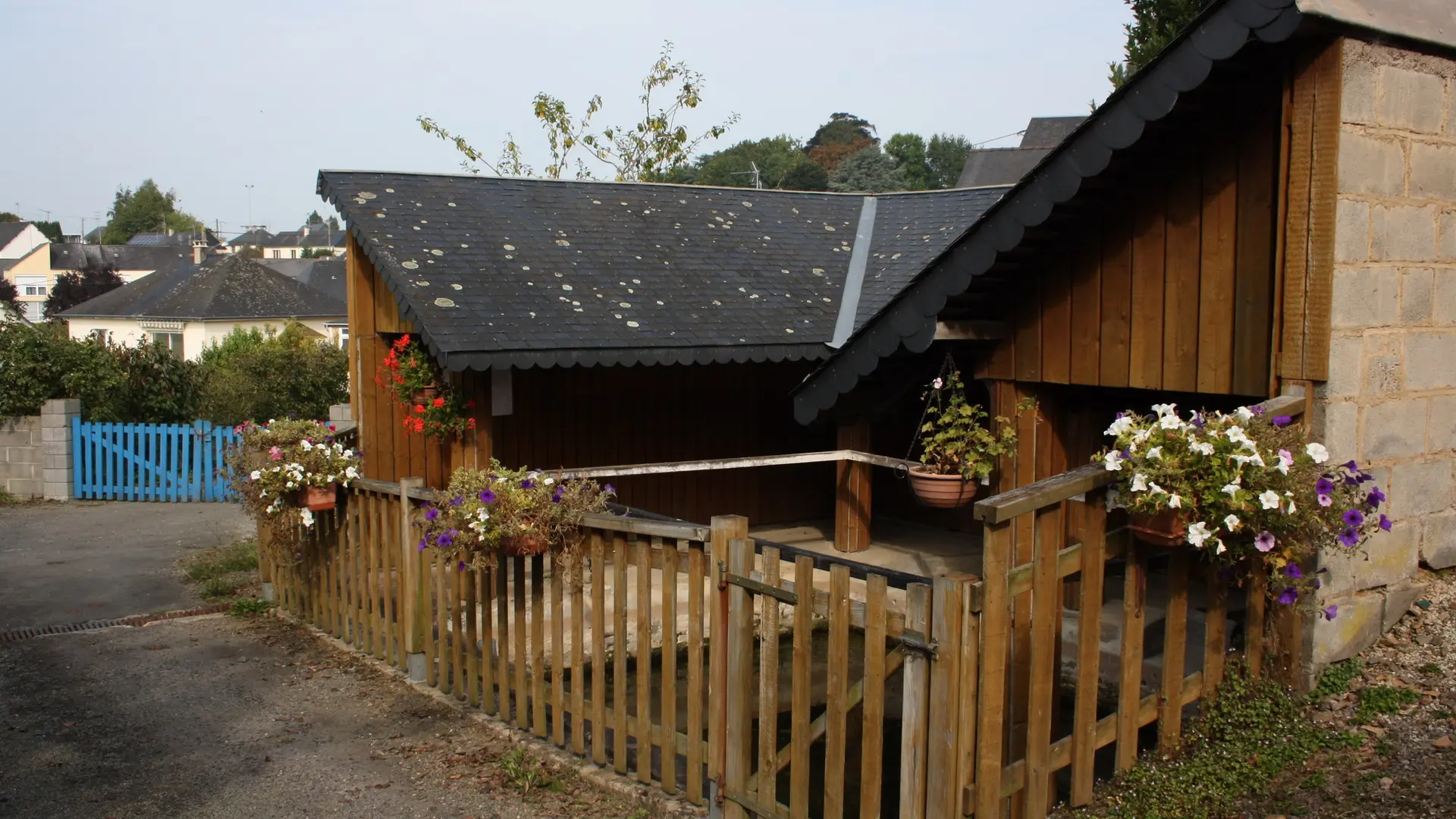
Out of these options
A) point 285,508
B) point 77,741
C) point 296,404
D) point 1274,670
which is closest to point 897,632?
point 1274,670

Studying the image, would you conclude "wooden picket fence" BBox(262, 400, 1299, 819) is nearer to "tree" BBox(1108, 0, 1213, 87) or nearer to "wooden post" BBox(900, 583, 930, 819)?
"wooden post" BBox(900, 583, 930, 819)

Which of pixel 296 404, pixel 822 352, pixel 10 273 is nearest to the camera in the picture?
pixel 822 352

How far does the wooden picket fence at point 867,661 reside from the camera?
3.88 meters

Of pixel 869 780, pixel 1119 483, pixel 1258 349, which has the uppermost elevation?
pixel 1258 349

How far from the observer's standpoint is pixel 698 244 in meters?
11.7

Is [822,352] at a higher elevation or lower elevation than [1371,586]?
higher

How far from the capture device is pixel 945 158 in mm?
91188

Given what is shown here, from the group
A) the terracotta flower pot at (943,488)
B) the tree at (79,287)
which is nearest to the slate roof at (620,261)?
the terracotta flower pot at (943,488)

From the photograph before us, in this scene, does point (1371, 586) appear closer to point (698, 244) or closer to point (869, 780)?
point (869, 780)

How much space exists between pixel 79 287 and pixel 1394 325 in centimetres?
5747

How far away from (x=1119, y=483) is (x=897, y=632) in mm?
968

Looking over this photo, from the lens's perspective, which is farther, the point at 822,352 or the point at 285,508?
the point at 822,352

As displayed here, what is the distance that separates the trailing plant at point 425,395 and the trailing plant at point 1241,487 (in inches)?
260

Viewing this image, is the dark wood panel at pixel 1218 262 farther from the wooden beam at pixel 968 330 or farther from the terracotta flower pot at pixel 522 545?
the terracotta flower pot at pixel 522 545
